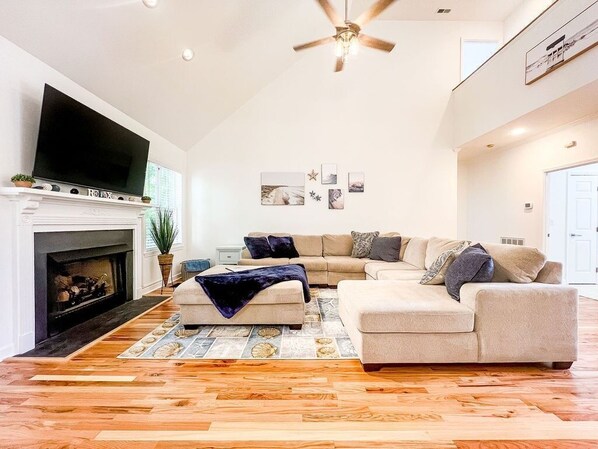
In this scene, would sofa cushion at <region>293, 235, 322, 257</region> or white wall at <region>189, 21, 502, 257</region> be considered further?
white wall at <region>189, 21, 502, 257</region>

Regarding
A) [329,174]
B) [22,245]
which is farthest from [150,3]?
[329,174]

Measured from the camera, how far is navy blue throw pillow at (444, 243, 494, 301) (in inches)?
86.8

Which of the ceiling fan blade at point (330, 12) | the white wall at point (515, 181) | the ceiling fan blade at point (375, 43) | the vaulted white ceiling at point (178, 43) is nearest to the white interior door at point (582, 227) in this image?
the white wall at point (515, 181)

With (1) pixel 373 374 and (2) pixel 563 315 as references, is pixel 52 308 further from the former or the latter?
(2) pixel 563 315

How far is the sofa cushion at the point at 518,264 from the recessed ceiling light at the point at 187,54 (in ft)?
12.7

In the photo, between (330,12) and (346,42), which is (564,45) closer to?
(346,42)

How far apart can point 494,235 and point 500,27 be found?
13.0 feet

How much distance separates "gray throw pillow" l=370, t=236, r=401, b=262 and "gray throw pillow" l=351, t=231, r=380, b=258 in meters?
0.10

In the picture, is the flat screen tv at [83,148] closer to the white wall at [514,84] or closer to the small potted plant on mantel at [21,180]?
the small potted plant on mantel at [21,180]

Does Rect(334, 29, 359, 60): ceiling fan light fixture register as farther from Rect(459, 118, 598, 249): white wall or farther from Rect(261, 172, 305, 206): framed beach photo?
Rect(459, 118, 598, 249): white wall

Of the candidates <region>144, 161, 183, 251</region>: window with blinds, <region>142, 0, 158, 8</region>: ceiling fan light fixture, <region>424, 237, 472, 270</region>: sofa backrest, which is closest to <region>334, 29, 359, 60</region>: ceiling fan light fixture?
<region>142, 0, 158, 8</region>: ceiling fan light fixture

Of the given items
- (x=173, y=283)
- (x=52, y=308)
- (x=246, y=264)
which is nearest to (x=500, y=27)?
(x=246, y=264)

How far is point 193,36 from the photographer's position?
3.29 m

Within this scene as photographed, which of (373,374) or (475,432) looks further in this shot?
(373,374)
